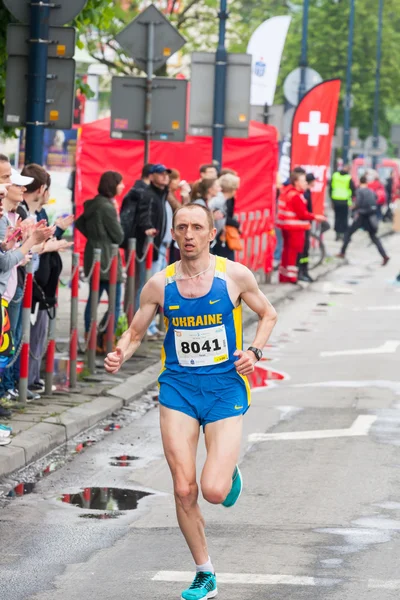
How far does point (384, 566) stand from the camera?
7441 mm

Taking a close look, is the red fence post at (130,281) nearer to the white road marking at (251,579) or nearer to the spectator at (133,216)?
the spectator at (133,216)

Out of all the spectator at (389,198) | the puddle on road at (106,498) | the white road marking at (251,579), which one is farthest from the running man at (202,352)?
the spectator at (389,198)

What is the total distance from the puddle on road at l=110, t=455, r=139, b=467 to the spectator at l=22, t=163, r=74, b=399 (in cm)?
185

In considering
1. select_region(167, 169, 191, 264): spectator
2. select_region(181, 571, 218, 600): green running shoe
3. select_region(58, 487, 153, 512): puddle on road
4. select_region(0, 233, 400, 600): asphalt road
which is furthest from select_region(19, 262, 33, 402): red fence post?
select_region(181, 571, 218, 600): green running shoe

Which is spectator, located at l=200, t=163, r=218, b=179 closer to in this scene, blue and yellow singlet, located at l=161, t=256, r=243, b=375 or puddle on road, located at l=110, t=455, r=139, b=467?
puddle on road, located at l=110, t=455, r=139, b=467

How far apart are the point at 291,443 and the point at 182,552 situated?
3466 mm

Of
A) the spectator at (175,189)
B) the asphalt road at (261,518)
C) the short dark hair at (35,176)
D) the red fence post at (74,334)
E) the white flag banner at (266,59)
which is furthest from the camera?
the white flag banner at (266,59)

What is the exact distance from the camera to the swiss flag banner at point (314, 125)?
29109 mm

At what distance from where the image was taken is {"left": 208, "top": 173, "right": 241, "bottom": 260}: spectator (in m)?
19.0

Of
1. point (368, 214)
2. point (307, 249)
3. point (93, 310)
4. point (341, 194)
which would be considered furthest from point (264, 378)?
point (341, 194)

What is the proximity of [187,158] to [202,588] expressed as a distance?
59.7 feet

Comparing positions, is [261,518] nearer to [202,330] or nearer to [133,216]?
[202,330]

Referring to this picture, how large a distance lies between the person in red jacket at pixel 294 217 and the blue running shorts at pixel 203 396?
17791mm

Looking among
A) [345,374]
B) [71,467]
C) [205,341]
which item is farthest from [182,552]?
[345,374]
